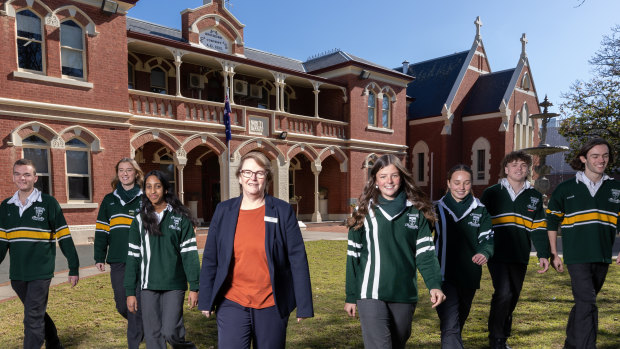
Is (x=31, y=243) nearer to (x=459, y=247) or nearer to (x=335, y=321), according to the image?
(x=335, y=321)

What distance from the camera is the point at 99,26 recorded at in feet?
39.7

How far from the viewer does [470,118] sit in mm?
26094

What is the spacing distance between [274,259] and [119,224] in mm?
2193

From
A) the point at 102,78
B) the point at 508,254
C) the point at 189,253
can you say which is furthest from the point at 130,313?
the point at 102,78

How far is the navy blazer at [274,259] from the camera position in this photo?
254 centimetres

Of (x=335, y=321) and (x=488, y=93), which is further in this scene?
(x=488, y=93)

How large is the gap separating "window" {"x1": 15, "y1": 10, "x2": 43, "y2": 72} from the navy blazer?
11.8 metres

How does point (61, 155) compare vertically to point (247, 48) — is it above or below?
below

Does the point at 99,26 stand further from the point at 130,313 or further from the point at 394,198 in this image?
the point at 394,198

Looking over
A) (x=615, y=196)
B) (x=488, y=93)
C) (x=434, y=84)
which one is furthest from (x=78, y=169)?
(x=488, y=93)

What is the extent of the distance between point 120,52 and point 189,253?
38.0 feet

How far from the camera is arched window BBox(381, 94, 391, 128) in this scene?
69.2 ft

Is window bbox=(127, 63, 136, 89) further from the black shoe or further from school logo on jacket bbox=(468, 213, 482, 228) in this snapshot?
the black shoe

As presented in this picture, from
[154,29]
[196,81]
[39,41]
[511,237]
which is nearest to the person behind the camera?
[511,237]
